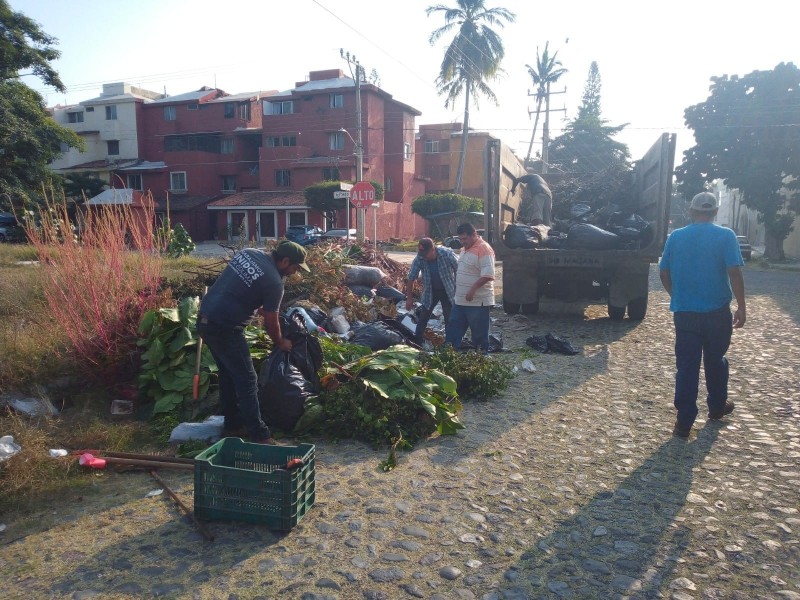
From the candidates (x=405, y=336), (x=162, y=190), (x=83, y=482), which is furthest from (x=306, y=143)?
(x=83, y=482)

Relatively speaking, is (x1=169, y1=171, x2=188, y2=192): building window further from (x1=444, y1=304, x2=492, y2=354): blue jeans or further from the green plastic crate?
the green plastic crate

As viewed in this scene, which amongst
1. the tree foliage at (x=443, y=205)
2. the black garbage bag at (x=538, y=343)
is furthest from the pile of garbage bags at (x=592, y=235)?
the tree foliage at (x=443, y=205)

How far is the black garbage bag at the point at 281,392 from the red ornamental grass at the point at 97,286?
5.35 ft

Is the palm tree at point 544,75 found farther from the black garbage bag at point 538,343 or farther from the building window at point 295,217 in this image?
the black garbage bag at point 538,343

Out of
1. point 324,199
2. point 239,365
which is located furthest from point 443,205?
point 239,365

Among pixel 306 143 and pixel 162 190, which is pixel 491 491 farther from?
pixel 162 190

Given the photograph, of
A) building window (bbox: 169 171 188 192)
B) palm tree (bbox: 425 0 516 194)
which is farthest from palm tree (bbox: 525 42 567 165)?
building window (bbox: 169 171 188 192)

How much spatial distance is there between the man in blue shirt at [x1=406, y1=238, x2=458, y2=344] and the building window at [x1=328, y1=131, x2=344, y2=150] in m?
37.3

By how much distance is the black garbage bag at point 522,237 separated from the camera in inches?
360

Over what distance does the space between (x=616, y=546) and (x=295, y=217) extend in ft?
131

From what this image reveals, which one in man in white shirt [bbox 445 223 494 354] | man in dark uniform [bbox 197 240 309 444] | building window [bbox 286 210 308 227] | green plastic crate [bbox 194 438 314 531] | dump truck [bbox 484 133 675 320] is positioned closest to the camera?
green plastic crate [bbox 194 438 314 531]

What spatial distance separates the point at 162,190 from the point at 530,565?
48.8m

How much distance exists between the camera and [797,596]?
2.75 metres

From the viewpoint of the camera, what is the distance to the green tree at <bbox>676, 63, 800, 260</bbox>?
89.1 ft
